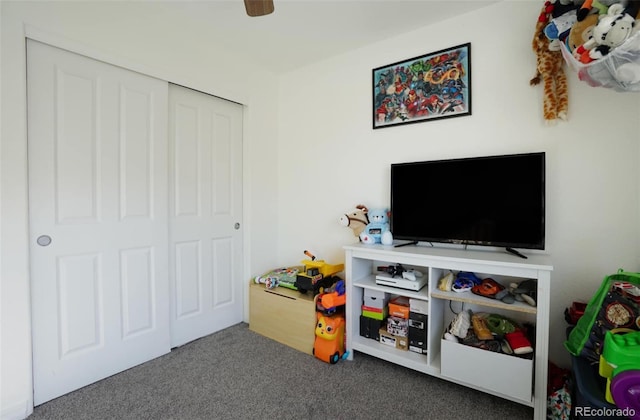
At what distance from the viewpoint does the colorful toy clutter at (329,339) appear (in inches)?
77.6

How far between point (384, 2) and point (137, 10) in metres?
1.61

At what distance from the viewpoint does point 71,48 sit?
5.29 ft

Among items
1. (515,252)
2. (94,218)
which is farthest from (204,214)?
(515,252)

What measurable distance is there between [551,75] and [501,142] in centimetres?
42

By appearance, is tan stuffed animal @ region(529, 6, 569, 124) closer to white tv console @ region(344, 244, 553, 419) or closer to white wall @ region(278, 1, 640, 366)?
white wall @ region(278, 1, 640, 366)

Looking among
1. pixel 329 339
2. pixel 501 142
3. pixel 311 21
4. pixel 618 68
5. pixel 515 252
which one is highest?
pixel 311 21

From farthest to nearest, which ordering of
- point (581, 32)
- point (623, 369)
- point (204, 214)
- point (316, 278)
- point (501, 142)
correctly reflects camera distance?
point (204, 214), point (316, 278), point (501, 142), point (581, 32), point (623, 369)

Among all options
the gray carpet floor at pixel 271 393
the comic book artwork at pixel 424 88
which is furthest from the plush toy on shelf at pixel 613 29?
the gray carpet floor at pixel 271 393

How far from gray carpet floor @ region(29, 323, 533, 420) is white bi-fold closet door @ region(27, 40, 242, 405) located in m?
0.19

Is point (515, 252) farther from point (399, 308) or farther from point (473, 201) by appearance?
point (399, 308)

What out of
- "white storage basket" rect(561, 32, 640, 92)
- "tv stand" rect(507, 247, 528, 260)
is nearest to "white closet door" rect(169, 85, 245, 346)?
"tv stand" rect(507, 247, 528, 260)

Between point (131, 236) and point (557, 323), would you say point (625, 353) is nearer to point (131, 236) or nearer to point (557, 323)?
point (557, 323)

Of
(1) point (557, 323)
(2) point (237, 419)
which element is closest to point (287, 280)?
(2) point (237, 419)

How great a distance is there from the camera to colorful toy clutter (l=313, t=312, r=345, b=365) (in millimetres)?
1971
